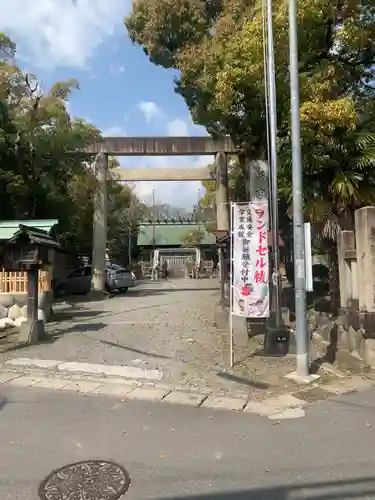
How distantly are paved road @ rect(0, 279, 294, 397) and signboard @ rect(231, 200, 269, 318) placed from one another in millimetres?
1053

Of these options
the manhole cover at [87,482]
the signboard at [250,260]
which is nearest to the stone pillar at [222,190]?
the signboard at [250,260]

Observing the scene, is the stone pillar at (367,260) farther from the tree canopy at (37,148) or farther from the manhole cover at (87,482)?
the tree canopy at (37,148)

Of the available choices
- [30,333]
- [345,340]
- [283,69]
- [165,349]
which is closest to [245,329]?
[165,349]

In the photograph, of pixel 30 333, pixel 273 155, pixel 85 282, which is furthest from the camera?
pixel 85 282

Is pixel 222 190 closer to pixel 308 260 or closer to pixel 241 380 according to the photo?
pixel 308 260

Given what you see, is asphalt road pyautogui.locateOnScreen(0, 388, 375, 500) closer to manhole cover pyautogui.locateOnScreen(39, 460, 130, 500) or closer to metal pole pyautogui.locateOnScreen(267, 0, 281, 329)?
manhole cover pyautogui.locateOnScreen(39, 460, 130, 500)

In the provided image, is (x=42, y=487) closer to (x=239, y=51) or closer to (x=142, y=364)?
(x=142, y=364)

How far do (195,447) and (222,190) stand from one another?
20557 mm

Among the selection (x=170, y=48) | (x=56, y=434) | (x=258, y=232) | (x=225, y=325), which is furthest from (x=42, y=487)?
(x=170, y=48)

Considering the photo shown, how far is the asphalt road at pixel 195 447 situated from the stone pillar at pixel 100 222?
16968 mm

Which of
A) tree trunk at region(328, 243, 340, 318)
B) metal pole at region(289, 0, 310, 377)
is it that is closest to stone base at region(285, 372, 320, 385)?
metal pole at region(289, 0, 310, 377)

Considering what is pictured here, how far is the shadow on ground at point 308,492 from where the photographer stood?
3.88 metres

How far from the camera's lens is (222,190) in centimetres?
2481

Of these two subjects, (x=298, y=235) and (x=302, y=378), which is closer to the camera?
(x=302, y=378)
